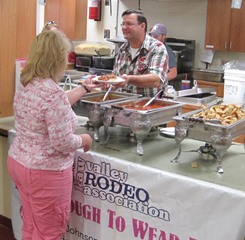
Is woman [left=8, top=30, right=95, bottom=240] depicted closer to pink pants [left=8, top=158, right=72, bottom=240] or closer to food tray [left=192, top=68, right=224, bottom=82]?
pink pants [left=8, top=158, right=72, bottom=240]

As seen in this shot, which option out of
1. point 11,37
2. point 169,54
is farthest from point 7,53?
point 169,54

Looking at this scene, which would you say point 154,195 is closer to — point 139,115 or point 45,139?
point 139,115

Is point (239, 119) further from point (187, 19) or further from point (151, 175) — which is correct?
point (187, 19)

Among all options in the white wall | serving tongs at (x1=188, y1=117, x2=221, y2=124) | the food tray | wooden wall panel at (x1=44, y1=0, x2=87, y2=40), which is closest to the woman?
serving tongs at (x1=188, y1=117, x2=221, y2=124)

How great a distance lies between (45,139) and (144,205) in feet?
1.91

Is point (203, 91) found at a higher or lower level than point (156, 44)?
lower

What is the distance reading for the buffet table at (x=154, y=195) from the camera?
1.90m

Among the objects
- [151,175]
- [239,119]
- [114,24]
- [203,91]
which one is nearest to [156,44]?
[239,119]

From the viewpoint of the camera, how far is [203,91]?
4.57 m

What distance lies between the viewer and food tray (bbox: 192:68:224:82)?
556cm

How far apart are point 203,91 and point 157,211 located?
269cm

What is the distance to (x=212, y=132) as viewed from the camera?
6.71 feet

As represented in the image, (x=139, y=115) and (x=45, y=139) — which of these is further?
(x=139, y=115)

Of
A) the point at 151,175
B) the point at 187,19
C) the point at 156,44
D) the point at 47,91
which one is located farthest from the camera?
the point at 187,19
